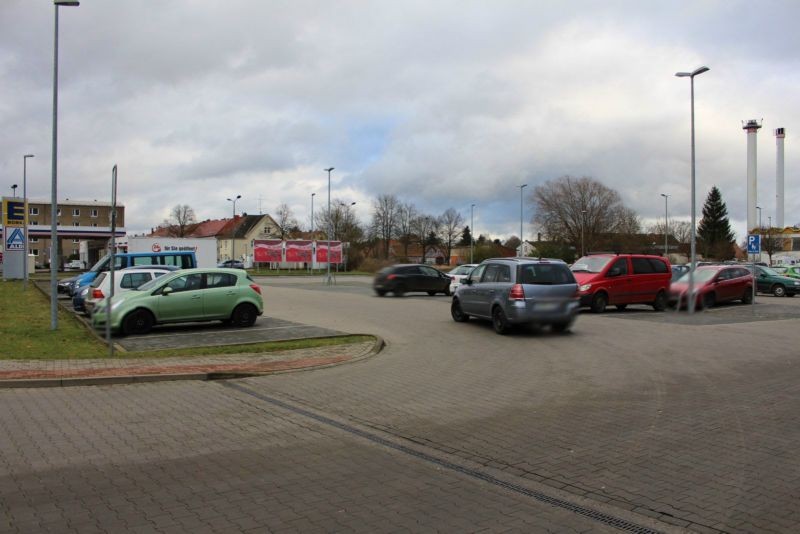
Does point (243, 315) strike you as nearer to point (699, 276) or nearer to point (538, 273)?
point (538, 273)

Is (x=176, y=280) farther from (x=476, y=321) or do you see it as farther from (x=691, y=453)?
(x=691, y=453)

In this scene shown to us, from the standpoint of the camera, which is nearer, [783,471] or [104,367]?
[783,471]

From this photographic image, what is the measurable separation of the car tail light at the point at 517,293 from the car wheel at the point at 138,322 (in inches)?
341

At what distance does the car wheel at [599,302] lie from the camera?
715 centimetres

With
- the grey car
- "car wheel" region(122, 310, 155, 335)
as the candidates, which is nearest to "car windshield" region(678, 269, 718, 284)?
the grey car

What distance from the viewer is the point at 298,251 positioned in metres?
69.4

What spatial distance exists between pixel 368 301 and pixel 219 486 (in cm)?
2102

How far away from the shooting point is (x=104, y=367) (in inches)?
409

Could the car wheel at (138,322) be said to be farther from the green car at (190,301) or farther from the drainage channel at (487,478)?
the drainage channel at (487,478)

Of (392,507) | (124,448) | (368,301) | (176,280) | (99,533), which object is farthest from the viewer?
(368,301)

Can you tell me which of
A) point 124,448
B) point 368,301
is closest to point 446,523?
point 124,448

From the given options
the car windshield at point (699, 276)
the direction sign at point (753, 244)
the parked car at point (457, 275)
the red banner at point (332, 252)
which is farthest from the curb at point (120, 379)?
the red banner at point (332, 252)

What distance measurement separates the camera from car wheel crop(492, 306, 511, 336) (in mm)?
14352

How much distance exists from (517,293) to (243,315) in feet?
23.9
